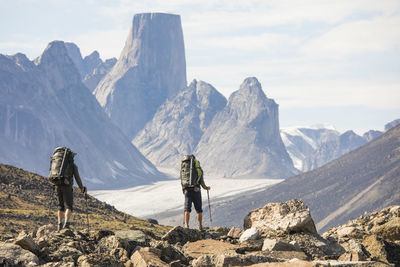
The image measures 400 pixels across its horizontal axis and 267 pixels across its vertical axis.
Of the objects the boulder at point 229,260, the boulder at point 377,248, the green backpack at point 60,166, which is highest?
the green backpack at point 60,166

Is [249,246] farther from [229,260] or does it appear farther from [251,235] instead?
[229,260]

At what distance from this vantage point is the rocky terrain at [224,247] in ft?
46.1

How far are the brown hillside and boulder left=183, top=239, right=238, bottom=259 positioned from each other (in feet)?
80.9

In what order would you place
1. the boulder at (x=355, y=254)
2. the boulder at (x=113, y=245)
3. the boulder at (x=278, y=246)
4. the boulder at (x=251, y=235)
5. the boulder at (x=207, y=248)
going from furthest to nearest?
the boulder at (x=251, y=235) → the boulder at (x=207, y=248) → the boulder at (x=278, y=246) → the boulder at (x=113, y=245) → the boulder at (x=355, y=254)

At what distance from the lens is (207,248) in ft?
→ 58.1

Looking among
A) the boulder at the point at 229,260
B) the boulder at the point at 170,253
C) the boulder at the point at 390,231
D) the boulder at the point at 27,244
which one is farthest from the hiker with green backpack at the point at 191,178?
the boulder at the point at 27,244

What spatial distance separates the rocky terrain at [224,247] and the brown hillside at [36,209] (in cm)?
2362

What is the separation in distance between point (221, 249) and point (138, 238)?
90.5 inches

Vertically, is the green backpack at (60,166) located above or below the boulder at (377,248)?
above

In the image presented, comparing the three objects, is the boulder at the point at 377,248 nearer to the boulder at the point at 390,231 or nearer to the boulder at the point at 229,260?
the boulder at the point at 390,231

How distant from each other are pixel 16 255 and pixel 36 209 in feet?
125

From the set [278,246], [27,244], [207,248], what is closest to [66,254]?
[27,244]

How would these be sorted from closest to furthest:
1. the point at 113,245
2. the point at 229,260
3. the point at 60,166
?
the point at 229,260 → the point at 113,245 → the point at 60,166

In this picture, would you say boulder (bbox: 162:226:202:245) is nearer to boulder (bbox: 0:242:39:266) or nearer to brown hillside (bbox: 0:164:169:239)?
boulder (bbox: 0:242:39:266)
